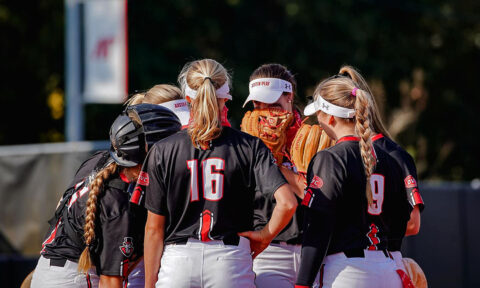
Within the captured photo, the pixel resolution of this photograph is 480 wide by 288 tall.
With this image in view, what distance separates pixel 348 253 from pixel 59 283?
1.75 metres

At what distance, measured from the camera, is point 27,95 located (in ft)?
65.1

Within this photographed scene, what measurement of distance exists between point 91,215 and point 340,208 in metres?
1.43

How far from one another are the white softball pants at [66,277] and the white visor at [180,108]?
1.35 meters

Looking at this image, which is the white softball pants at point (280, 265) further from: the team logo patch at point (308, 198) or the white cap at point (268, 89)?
the white cap at point (268, 89)

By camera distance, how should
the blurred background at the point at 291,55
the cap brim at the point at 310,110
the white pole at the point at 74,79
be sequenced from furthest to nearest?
the blurred background at the point at 291,55 < the white pole at the point at 74,79 < the cap brim at the point at 310,110

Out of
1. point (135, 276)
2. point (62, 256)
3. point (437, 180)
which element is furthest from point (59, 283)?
point (437, 180)

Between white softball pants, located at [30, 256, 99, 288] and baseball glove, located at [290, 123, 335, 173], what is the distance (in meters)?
1.49

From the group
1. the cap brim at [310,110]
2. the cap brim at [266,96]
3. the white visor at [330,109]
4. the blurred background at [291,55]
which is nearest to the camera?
the white visor at [330,109]

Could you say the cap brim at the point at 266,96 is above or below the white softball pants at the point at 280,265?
above

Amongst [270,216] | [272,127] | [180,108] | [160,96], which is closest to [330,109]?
[272,127]

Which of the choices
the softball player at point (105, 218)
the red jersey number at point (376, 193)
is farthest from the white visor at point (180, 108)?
the red jersey number at point (376, 193)

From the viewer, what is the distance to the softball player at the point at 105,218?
4.41 meters

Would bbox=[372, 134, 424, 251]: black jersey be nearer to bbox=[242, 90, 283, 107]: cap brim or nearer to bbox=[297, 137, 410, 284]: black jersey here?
bbox=[242, 90, 283, 107]: cap brim

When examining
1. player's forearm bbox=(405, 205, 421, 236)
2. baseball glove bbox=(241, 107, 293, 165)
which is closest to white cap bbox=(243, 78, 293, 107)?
baseball glove bbox=(241, 107, 293, 165)
